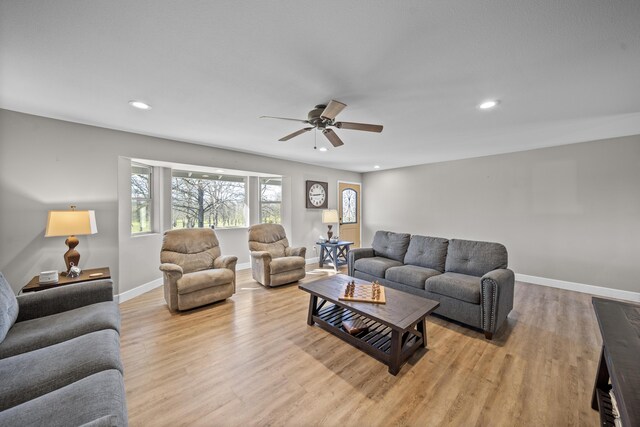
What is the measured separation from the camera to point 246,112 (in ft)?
8.55

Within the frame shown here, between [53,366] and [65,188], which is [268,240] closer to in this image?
[65,188]

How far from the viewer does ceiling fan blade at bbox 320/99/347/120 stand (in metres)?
1.86

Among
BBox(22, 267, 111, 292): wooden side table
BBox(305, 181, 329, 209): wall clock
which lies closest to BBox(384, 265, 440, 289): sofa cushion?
BBox(305, 181, 329, 209): wall clock

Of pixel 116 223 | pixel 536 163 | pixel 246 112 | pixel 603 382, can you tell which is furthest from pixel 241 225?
pixel 536 163

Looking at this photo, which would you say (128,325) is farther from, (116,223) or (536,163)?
(536,163)

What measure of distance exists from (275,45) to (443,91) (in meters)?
1.51

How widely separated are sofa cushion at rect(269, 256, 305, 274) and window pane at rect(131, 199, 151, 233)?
2221mm

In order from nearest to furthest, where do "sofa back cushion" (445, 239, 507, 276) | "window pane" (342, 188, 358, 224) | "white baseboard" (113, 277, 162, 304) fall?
1. "sofa back cushion" (445, 239, 507, 276)
2. "white baseboard" (113, 277, 162, 304)
3. "window pane" (342, 188, 358, 224)

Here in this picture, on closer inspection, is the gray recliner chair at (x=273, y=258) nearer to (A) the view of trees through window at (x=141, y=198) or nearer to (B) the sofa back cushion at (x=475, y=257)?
(A) the view of trees through window at (x=141, y=198)

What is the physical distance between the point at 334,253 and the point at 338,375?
127 inches

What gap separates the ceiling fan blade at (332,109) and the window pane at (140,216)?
11.4 feet

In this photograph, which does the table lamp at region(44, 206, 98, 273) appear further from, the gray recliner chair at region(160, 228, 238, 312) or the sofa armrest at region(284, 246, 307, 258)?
the sofa armrest at region(284, 246, 307, 258)

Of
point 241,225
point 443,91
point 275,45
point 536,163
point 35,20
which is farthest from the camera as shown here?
point 241,225

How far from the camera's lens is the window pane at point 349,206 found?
6676 mm
